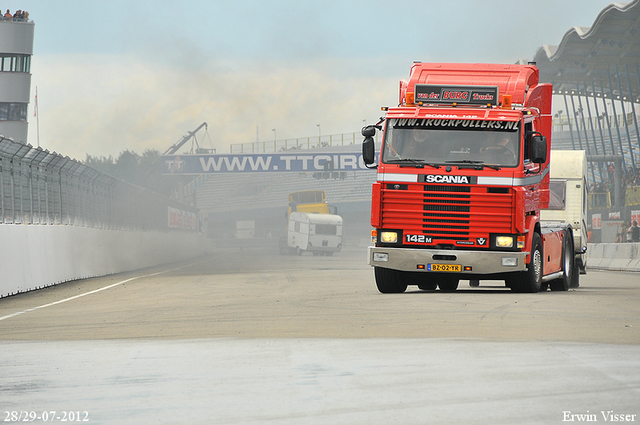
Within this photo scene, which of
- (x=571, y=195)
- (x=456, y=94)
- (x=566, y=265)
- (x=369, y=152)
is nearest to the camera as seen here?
(x=369, y=152)

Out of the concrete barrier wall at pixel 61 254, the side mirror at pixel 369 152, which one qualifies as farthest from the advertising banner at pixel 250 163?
the side mirror at pixel 369 152

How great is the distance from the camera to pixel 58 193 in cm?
2430

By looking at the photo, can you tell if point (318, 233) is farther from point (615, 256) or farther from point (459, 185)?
point (459, 185)

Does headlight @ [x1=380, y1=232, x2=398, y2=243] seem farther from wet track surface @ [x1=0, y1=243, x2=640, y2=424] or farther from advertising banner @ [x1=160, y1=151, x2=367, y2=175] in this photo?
advertising banner @ [x1=160, y1=151, x2=367, y2=175]

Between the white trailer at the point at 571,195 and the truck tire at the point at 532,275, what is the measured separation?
111 inches

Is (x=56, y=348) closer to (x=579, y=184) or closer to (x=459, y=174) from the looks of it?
(x=459, y=174)

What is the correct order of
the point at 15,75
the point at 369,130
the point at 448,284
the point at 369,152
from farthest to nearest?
the point at 15,75 < the point at 448,284 < the point at 369,130 < the point at 369,152

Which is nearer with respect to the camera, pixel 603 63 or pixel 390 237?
pixel 390 237

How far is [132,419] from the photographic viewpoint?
217 inches

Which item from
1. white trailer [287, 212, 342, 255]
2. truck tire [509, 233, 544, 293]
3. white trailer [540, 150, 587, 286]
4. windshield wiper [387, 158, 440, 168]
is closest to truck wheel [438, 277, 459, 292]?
truck tire [509, 233, 544, 293]

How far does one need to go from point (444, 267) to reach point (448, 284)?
313cm

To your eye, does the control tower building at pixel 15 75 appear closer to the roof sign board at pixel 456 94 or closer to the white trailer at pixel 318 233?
the white trailer at pixel 318 233

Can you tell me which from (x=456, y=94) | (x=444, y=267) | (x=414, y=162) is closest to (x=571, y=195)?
(x=456, y=94)

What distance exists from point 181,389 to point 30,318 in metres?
7.07
